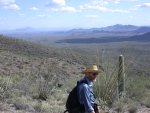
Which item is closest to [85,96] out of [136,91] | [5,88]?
[5,88]

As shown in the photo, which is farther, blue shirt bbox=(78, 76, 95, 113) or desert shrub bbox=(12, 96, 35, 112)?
desert shrub bbox=(12, 96, 35, 112)

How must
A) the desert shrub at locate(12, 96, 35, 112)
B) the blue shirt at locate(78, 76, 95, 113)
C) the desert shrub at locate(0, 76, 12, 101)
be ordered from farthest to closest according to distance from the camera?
the desert shrub at locate(0, 76, 12, 101) → the desert shrub at locate(12, 96, 35, 112) → the blue shirt at locate(78, 76, 95, 113)

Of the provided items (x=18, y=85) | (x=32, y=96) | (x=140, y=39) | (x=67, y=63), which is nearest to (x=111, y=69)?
(x=32, y=96)

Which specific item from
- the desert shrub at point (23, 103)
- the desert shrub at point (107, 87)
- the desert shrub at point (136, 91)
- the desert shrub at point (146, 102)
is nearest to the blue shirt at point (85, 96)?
the desert shrub at point (23, 103)

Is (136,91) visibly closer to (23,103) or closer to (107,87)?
(107,87)

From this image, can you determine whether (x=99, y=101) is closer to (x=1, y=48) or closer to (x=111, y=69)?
(x=111, y=69)

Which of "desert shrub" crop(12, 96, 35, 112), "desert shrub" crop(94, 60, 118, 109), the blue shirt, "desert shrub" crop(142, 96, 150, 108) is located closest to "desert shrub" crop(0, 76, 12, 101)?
"desert shrub" crop(12, 96, 35, 112)

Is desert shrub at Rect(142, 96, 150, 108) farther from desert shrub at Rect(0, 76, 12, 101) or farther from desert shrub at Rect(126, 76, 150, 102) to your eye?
desert shrub at Rect(0, 76, 12, 101)

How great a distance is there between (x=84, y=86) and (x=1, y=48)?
28109mm

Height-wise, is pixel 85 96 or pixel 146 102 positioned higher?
pixel 85 96

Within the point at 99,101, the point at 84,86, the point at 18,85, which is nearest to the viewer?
the point at 84,86

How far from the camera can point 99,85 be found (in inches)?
453

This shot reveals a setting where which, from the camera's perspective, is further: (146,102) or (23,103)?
(146,102)

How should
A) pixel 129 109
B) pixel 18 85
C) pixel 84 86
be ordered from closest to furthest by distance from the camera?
pixel 84 86 < pixel 129 109 < pixel 18 85
